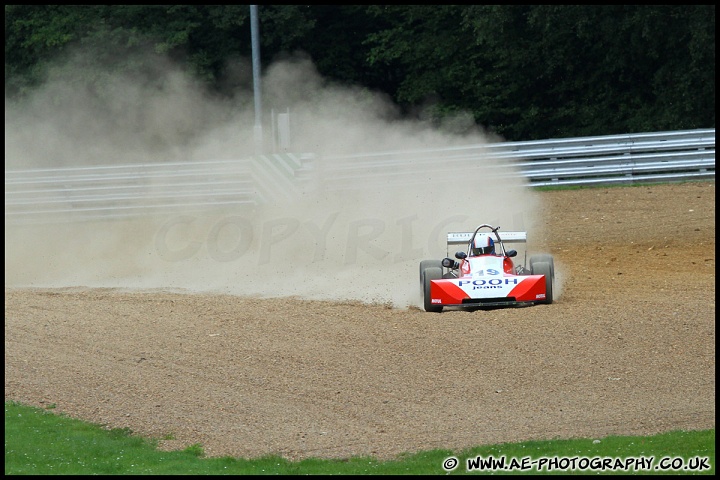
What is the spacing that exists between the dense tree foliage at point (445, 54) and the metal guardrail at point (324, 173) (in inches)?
195

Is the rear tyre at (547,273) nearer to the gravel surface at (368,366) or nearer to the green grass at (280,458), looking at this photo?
the gravel surface at (368,366)

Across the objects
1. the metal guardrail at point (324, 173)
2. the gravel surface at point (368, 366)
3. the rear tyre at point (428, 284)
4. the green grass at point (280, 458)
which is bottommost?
the green grass at point (280, 458)

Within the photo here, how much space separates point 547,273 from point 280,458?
6964 millimetres

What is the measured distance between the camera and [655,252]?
20375 millimetres

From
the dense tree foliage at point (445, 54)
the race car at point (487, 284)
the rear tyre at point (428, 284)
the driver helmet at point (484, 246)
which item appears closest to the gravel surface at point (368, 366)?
the race car at point (487, 284)

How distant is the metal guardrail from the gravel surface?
7899 mm

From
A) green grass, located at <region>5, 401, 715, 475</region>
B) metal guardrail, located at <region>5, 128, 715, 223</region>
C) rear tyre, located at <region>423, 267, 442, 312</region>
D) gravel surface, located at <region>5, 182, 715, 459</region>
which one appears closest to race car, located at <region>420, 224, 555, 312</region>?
rear tyre, located at <region>423, 267, 442, 312</region>

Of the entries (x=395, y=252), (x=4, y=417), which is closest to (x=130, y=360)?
(x=4, y=417)

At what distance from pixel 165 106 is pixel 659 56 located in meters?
14.6

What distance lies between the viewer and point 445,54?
33.4 metres

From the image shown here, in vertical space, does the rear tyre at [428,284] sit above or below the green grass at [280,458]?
above

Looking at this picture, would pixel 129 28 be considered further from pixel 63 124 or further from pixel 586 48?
pixel 586 48

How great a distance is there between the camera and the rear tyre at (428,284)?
15625mm

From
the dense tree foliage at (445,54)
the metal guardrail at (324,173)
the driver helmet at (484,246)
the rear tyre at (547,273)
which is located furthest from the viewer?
the dense tree foliage at (445,54)
